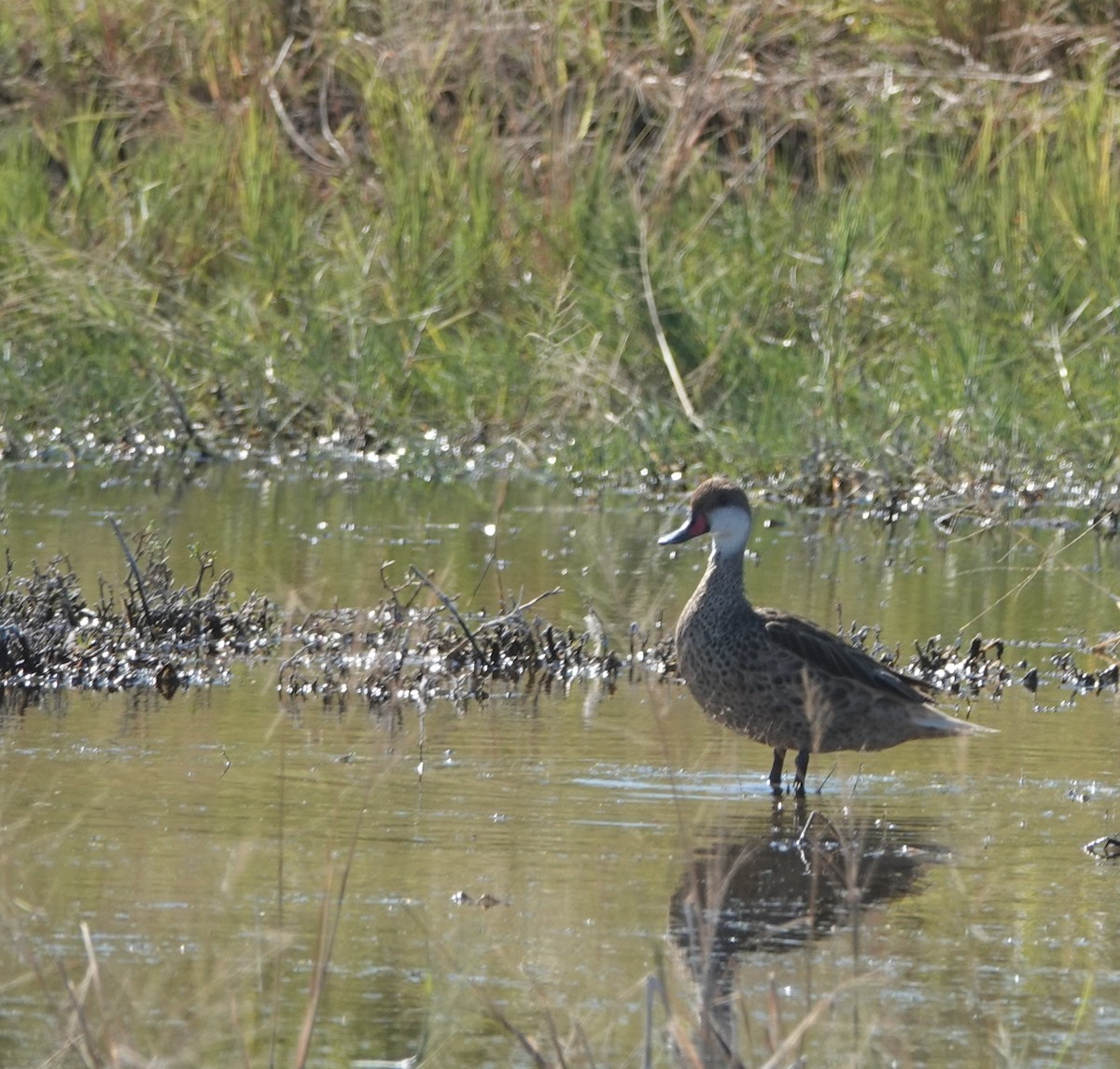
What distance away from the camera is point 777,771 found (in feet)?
21.8

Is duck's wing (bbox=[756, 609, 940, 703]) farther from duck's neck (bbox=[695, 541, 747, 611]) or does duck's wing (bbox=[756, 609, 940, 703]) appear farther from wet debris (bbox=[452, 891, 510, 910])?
wet debris (bbox=[452, 891, 510, 910])

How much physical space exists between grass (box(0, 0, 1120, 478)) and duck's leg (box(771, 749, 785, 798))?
15.2ft

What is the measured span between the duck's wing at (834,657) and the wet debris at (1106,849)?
1.06 metres

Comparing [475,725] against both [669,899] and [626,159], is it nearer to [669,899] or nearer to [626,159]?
[669,899]

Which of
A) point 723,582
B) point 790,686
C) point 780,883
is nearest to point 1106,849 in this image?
point 780,883

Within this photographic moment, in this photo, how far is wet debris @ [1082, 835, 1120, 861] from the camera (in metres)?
5.69

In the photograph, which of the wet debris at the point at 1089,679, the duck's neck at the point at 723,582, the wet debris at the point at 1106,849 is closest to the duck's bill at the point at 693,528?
the duck's neck at the point at 723,582

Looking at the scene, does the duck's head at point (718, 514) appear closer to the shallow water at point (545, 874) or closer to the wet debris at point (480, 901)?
the shallow water at point (545, 874)

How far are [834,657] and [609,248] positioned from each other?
6.49m

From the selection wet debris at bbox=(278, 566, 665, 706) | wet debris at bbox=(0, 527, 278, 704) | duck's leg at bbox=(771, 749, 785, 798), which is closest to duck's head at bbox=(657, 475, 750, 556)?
wet debris at bbox=(278, 566, 665, 706)

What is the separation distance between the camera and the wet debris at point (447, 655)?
Answer: 24.7 ft

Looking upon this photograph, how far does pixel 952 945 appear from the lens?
4.98 meters

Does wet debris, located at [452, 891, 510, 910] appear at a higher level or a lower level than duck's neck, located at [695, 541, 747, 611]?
lower

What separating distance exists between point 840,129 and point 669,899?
10304 millimetres
